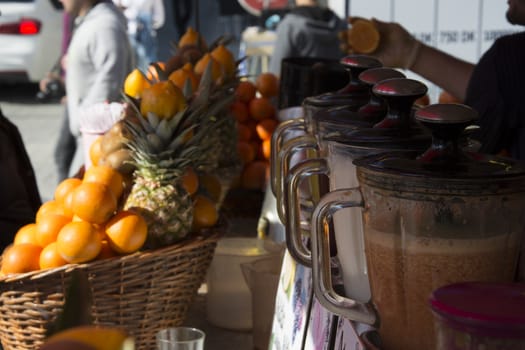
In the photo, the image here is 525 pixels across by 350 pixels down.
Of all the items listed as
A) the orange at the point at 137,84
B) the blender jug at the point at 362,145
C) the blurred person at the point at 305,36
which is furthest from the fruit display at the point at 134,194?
the blurred person at the point at 305,36

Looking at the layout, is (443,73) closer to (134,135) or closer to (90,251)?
(134,135)

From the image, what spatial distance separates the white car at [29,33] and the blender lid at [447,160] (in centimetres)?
774

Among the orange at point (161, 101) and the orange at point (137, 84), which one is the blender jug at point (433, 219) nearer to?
the orange at point (161, 101)

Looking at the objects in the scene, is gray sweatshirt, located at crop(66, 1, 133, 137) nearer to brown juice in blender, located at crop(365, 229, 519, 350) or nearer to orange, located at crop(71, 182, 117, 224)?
orange, located at crop(71, 182, 117, 224)

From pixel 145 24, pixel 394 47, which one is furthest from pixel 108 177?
pixel 145 24

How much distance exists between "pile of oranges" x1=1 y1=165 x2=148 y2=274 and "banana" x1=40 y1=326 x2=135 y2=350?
0.95m

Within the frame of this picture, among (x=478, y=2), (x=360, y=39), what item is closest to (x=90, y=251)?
(x=360, y=39)

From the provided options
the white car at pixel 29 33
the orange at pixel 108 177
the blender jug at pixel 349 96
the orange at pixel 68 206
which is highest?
the blender jug at pixel 349 96

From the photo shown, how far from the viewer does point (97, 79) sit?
3.06 m

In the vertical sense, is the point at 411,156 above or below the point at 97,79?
above

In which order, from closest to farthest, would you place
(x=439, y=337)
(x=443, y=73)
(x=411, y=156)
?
(x=439, y=337)
(x=411, y=156)
(x=443, y=73)

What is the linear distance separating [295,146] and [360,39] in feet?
3.04

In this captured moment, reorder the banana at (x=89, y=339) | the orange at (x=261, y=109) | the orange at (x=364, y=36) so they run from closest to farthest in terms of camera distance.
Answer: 1. the banana at (x=89, y=339)
2. the orange at (x=364, y=36)
3. the orange at (x=261, y=109)

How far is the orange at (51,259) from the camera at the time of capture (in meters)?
1.31
